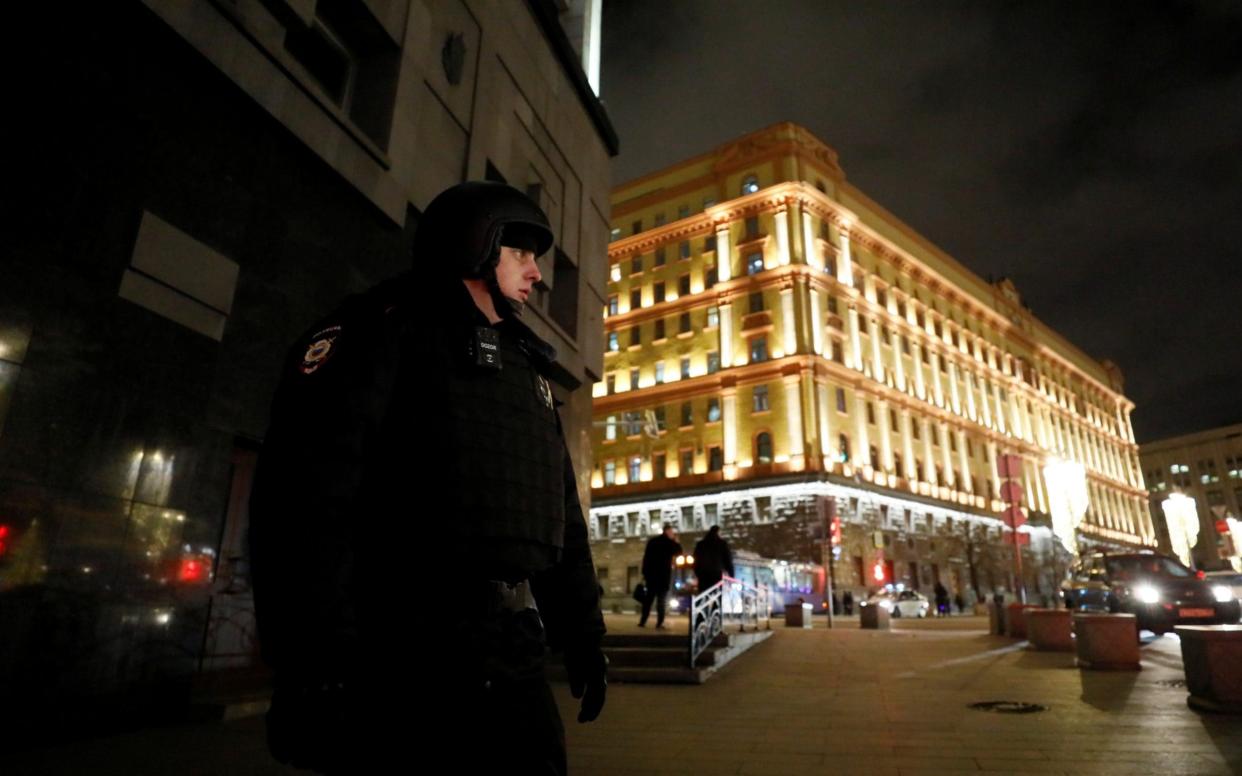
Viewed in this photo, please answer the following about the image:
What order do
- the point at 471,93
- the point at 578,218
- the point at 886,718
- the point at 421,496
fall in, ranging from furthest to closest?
1. the point at 578,218
2. the point at 471,93
3. the point at 886,718
4. the point at 421,496

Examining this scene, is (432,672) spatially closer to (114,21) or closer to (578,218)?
(114,21)

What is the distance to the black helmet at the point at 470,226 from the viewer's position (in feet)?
7.52

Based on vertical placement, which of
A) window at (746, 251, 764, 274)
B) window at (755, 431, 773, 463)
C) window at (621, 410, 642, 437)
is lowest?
window at (755, 431, 773, 463)

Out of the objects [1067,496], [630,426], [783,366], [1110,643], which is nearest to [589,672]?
[1110,643]

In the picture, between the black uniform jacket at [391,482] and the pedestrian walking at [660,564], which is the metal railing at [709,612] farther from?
the black uniform jacket at [391,482]

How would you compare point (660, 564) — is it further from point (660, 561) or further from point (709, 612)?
point (709, 612)

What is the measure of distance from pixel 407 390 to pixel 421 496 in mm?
315

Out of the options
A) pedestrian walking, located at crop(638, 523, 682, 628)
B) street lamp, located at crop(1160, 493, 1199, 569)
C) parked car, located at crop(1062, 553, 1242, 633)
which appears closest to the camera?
parked car, located at crop(1062, 553, 1242, 633)

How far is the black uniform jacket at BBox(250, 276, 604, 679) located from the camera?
1598mm

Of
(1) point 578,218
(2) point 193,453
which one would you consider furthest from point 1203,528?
(2) point 193,453

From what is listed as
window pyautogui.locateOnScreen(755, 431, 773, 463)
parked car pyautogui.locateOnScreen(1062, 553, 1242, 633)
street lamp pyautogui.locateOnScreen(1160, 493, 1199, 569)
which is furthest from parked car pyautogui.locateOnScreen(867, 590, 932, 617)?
parked car pyautogui.locateOnScreen(1062, 553, 1242, 633)

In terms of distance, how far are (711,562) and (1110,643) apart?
6.01 metres

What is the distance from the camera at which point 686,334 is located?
47.7m

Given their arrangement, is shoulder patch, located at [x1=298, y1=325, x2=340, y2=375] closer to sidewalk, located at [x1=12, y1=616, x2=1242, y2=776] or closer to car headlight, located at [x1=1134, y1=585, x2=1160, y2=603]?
sidewalk, located at [x1=12, y1=616, x2=1242, y2=776]
